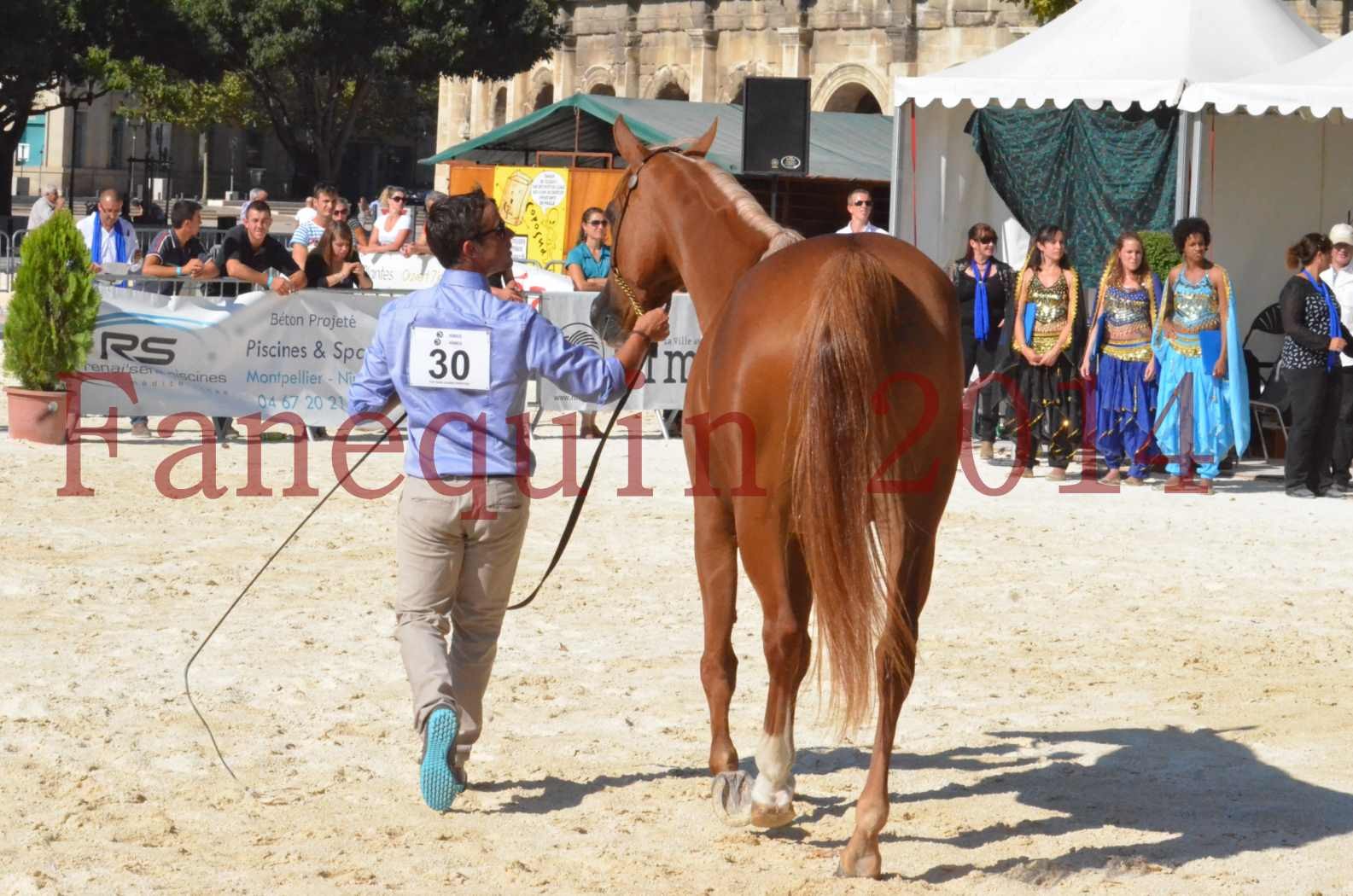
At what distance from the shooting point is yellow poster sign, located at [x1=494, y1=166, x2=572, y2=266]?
99.4 ft

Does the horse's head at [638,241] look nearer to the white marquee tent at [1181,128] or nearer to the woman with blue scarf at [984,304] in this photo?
the woman with blue scarf at [984,304]

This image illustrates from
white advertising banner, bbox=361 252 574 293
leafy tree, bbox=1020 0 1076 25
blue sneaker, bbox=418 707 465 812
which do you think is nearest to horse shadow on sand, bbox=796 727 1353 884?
blue sneaker, bbox=418 707 465 812

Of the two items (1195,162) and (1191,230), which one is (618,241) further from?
(1195,162)

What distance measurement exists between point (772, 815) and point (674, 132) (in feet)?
87.5

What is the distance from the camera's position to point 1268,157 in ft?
53.3

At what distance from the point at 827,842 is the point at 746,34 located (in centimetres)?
4372

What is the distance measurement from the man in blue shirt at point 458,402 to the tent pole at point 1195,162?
10.1 metres

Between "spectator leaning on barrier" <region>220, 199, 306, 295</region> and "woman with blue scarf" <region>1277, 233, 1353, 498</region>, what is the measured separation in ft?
24.9

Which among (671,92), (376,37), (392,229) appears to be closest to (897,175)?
(392,229)

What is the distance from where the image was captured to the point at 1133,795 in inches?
233

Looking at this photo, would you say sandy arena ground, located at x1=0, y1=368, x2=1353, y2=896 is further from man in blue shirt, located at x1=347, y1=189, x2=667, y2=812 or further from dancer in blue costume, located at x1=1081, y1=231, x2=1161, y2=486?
dancer in blue costume, located at x1=1081, y1=231, x2=1161, y2=486

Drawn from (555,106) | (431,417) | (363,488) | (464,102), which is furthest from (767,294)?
(464,102)

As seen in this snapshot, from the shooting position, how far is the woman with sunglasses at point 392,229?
16.6 m

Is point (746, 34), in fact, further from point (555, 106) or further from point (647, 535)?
point (647, 535)
